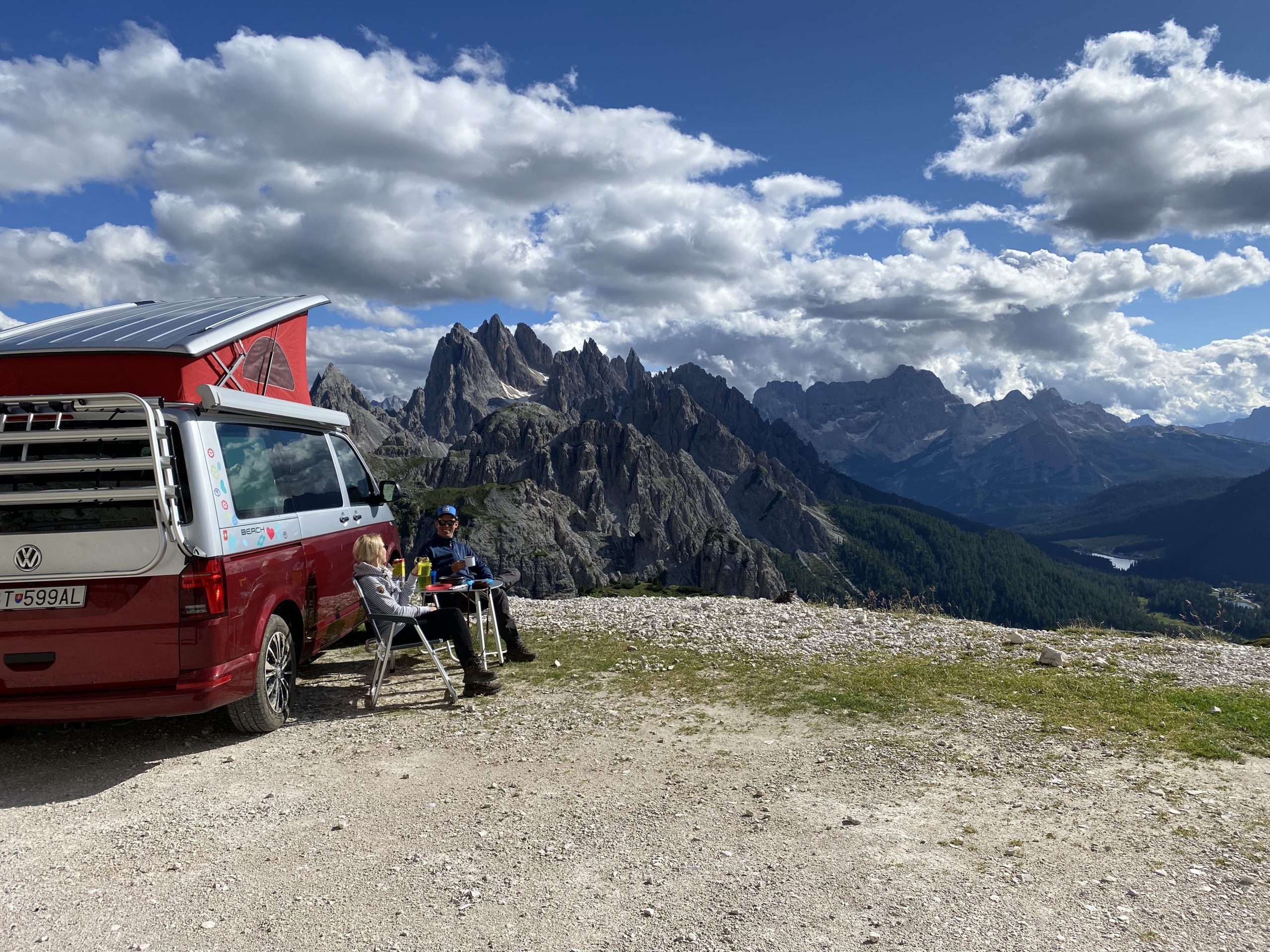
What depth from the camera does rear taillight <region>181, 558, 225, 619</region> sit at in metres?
7.02

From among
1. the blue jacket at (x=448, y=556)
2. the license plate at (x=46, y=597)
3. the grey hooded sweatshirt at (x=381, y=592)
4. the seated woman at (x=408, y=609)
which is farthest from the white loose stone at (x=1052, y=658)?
the license plate at (x=46, y=597)

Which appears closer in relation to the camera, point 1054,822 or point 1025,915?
point 1025,915

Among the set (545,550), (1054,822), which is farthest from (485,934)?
(545,550)

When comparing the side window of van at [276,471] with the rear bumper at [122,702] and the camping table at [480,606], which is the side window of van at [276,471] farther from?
the camping table at [480,606]

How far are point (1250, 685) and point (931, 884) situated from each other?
9.03 metres

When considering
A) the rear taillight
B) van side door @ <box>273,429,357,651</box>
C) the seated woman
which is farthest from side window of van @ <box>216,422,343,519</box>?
the seated woman

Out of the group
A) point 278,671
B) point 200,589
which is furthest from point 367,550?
point 200,589

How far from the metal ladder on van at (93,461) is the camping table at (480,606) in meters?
4.30

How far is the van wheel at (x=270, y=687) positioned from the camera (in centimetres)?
817

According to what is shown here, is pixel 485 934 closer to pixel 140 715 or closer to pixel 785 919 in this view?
pixel 785 919

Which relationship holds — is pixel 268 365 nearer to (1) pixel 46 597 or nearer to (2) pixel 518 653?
(1) pixel 46 597

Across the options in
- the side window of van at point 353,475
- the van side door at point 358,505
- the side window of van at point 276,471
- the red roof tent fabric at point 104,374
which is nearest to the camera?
the red roof tent fabric at point 104,374

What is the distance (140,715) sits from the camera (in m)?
6.98

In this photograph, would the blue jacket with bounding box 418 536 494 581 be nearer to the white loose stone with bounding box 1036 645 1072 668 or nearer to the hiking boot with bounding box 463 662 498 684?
the hiking boot with bounding box 463 662 498 684
